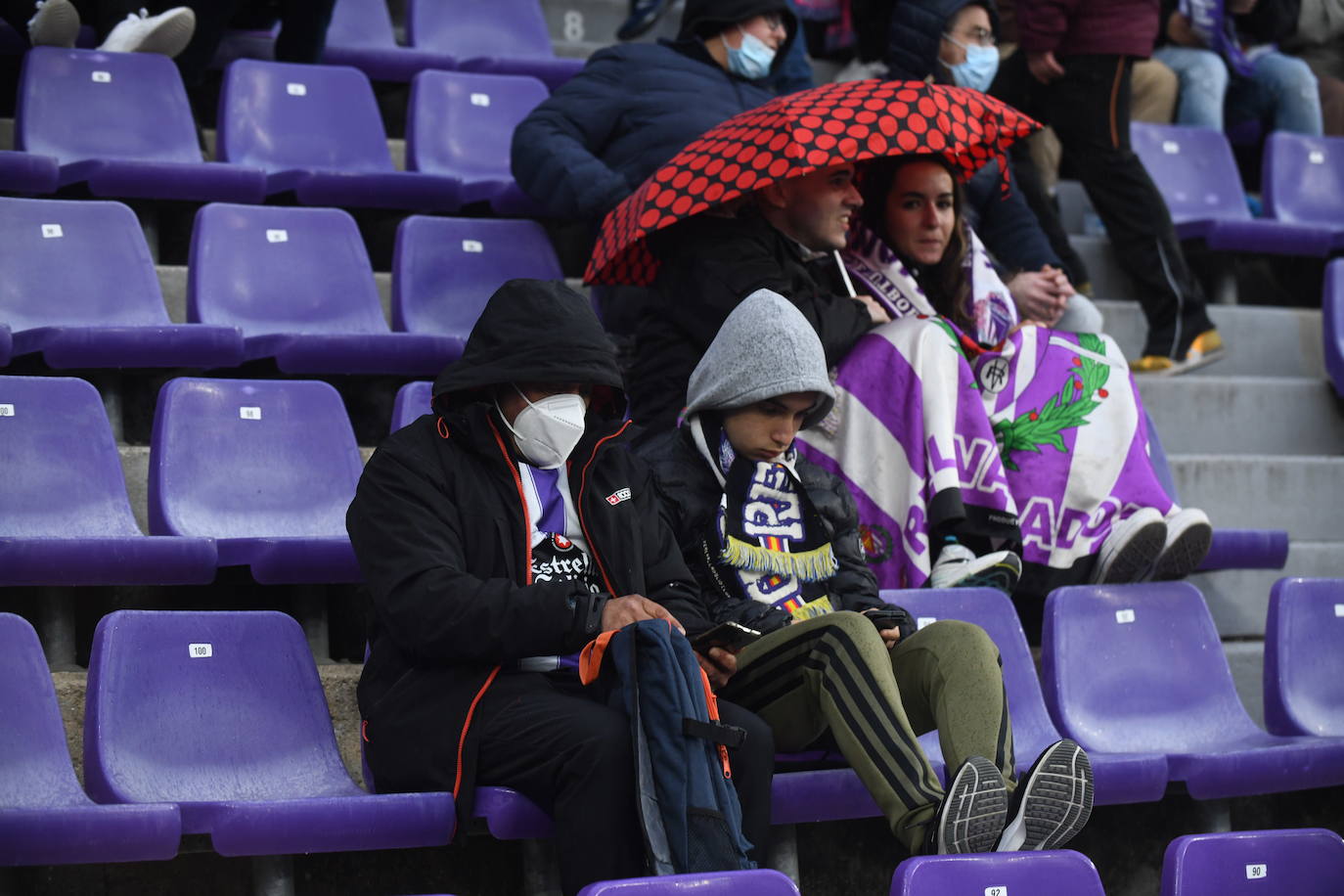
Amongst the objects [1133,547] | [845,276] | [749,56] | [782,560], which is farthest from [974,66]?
[782,560]

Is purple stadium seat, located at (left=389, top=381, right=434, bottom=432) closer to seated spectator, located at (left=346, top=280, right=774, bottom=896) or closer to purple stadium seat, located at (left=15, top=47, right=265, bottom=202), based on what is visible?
seated spectator, located at (left=346, top=280, right=774, bottom=896)

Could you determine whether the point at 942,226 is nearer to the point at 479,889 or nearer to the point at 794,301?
the point at 794,301

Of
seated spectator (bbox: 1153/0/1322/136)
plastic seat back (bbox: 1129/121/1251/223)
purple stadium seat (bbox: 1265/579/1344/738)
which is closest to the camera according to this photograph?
purple stadium seat (bbox: 1265/579/1344/738)

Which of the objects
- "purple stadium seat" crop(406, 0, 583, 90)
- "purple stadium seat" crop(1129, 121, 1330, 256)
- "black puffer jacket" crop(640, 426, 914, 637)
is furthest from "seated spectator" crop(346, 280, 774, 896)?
"purple stadium seat" crop(1129, 121, 1330, 256)

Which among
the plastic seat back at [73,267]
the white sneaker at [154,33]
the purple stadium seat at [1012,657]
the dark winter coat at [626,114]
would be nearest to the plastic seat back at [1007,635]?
the purple stadium seat at [1012,657]

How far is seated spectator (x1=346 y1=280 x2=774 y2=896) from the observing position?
263 centimetres

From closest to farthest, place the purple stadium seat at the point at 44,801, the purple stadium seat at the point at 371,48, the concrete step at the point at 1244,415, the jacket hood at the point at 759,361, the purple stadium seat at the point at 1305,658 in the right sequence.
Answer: the purple stadium seat at the point at 44,801 → the jacket hood at the point at 759,361 → the purple stadium seat at the point at 1305,658 → the concrete step at the point at 1244,415 → the purple stadium seat at the point at 371,48

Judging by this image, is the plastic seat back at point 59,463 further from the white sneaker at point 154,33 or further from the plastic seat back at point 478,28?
the plastic seat back at point 478,28

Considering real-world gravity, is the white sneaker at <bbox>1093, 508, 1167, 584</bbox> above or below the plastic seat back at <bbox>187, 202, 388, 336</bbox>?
below

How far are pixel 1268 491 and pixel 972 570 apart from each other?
1.35m

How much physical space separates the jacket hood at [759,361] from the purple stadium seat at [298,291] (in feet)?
2.68

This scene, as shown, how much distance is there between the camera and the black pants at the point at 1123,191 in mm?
5047

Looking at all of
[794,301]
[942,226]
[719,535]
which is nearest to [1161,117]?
[942,226]

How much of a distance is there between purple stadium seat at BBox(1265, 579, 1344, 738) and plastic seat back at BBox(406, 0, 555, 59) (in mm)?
3028
